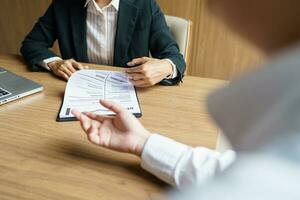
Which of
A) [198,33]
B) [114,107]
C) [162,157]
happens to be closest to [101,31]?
[114,107]

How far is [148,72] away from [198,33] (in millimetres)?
1410

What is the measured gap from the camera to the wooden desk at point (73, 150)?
2.36 feet

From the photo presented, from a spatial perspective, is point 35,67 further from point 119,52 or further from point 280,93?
point 280,93

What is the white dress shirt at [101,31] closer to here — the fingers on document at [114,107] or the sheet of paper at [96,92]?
the sheet of paper at [96,92]

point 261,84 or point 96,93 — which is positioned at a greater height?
point 261,84

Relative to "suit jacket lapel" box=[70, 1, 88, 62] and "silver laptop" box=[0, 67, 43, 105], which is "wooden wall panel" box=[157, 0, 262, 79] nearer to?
"suit jacket lapel" box=[70, 1, 88, 62]

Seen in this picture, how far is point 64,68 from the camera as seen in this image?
3.97ft

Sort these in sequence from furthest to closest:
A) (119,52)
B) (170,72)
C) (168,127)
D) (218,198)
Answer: (119,52), (170,72), (168,127), (218,198)

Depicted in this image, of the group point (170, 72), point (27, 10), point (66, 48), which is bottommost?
point (27, 10)

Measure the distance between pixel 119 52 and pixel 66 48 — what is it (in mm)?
226

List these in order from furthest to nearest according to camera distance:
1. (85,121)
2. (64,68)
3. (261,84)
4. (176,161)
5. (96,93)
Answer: (64,68), (96,93), (85,121), (176,161), (261,84)

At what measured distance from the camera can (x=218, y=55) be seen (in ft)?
8.20

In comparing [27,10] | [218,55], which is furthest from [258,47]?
[27,10]

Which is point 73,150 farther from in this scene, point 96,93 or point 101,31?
point 101,31
